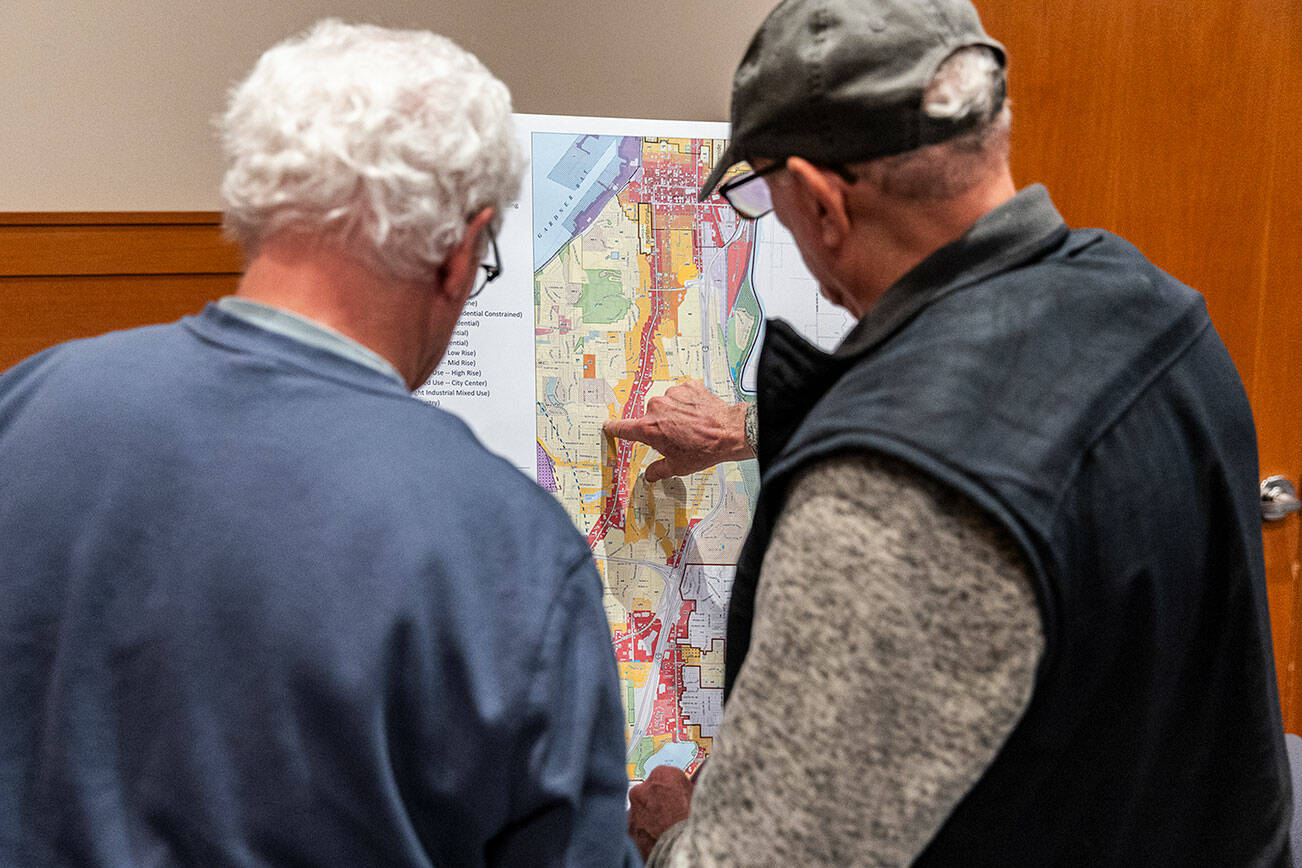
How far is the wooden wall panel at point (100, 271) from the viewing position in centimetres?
160

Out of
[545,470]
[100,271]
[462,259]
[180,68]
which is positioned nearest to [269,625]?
[462,259]

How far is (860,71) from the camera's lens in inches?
29.6

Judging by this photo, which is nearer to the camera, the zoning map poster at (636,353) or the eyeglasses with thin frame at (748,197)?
the eyeglasses with thin frame at (748,197)

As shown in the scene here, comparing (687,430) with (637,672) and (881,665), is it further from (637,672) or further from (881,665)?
(881,665)

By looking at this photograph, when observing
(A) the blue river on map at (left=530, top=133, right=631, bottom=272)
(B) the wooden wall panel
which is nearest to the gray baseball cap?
(A) the blue river on map at (left=530, top=133, right=631, bottom=272)

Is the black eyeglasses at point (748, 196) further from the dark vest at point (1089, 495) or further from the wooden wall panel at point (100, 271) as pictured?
the wooden wall panel at point (100, 271)

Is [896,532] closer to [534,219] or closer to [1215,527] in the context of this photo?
[1215,527]

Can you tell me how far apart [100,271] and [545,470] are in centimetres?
83

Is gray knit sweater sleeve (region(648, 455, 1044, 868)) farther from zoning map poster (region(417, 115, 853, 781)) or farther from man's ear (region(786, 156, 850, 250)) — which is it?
zoning map poster (region(417, 115, 853, 781))

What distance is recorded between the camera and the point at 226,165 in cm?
78

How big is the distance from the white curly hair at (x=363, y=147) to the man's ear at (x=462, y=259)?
0.01 metres

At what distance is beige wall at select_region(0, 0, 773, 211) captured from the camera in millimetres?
1586

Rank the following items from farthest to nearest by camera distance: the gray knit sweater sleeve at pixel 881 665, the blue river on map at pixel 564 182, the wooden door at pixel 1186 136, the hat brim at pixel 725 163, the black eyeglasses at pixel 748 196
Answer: the wooden door at pixel 1186 136 < the blue river on map at pixel 564 182 < the black eyeglasses at pixel 748 196 < the hat brim at pixel 725 163 < the gray knit sweater sleeve at pixel 881 665

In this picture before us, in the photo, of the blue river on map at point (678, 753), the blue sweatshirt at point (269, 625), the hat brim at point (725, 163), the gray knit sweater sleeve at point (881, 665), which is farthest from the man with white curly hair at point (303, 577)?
the blue river on map at point (678, 753)
